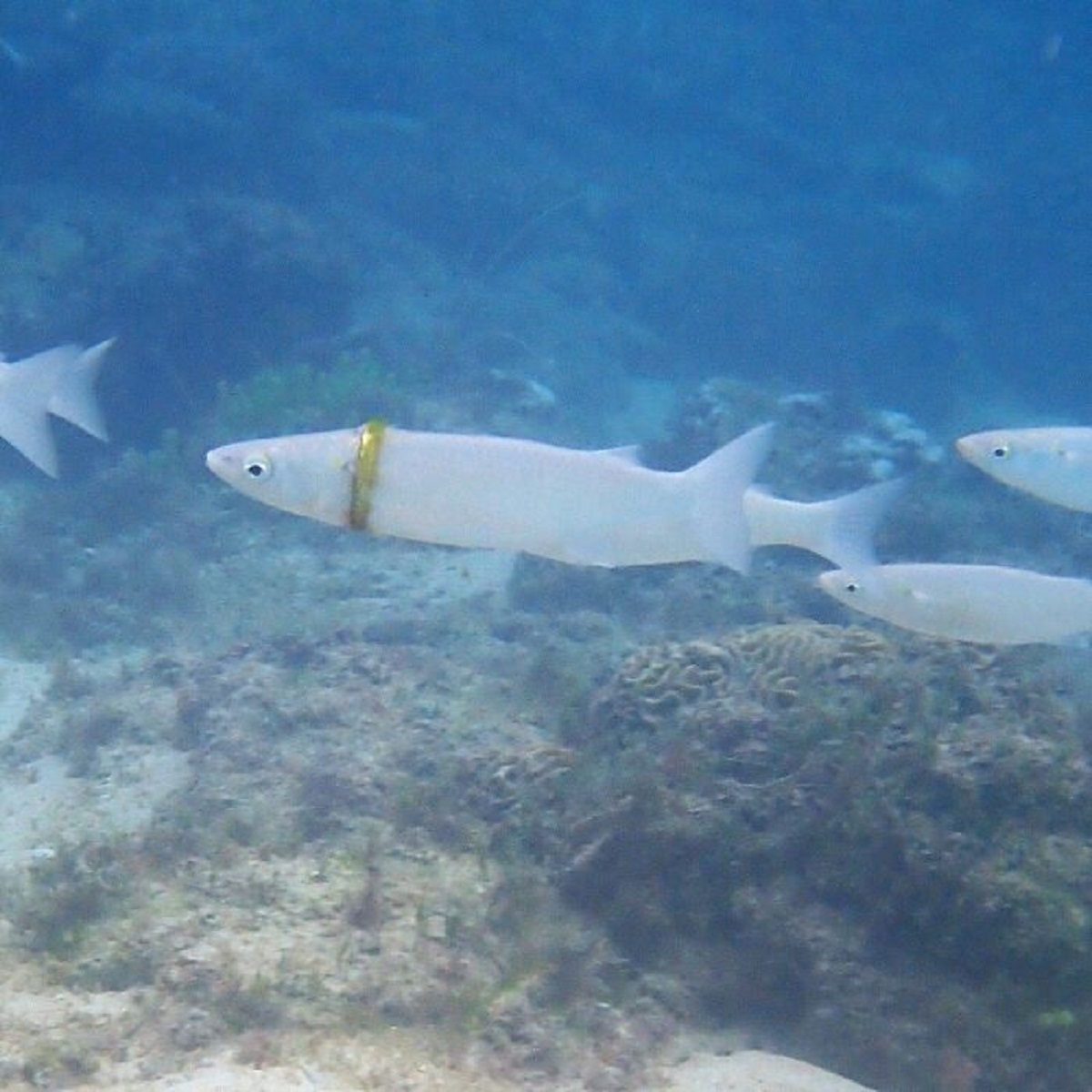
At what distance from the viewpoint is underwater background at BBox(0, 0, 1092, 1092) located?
4816 mm

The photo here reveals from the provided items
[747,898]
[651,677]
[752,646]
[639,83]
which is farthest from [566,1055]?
[639,83]

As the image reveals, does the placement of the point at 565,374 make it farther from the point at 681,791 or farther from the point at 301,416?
the point at 681,791

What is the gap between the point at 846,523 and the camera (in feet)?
14.6

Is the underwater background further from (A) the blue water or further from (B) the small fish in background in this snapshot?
(B) the small fish in background

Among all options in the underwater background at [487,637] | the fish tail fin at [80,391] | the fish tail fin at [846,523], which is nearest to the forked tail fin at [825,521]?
the fish tail fin at [846,523]

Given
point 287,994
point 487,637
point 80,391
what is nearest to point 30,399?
point 80,391

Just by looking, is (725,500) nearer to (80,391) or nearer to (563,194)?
(80,391)

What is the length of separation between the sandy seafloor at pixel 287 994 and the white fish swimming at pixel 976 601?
7.24 feet

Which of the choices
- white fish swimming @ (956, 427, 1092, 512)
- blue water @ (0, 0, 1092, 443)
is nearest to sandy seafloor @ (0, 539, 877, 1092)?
white fish swimming @ (956, 427, 1092, 512)

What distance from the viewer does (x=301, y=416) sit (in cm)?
1427

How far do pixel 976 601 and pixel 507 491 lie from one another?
277cm

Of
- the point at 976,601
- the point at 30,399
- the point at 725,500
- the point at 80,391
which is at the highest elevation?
the point at 80,391

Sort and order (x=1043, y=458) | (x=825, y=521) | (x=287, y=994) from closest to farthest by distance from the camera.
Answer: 1. (x=825, y=521)
2. (x=287, y=994)
3. (x=1043, y=458)

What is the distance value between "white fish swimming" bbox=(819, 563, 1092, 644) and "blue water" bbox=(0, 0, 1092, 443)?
13.3 meters
